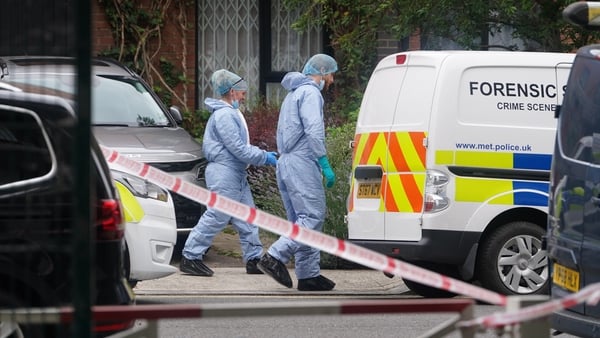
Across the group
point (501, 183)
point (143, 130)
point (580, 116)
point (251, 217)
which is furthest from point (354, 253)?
point (143, 130)

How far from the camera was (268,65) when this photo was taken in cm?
1858

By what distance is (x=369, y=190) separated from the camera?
35.6 ft

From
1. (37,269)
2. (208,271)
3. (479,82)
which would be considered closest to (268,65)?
(208,271)

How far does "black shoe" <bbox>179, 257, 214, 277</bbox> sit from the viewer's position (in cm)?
1177

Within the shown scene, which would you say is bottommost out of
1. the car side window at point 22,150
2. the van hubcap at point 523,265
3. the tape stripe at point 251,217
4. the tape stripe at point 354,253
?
the van hubcap at point 523,265

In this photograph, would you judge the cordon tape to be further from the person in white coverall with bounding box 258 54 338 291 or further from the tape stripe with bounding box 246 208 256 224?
the person in white coverall with bounding box 258 54 338 291

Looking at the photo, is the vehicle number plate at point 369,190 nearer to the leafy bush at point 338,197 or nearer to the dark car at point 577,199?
the leafy bush at point 338,197

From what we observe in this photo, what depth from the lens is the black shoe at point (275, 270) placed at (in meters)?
11.3

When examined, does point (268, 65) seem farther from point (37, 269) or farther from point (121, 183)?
point (37, 269)

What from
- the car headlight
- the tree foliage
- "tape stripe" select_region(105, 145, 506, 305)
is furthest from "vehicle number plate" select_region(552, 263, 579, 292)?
the tree foliage

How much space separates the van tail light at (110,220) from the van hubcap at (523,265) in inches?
178

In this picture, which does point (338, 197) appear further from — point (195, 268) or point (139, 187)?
point (139, 187)

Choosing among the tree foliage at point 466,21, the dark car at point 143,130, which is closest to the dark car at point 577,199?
the dark car at point 143,130

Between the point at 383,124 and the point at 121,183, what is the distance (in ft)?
7.23
